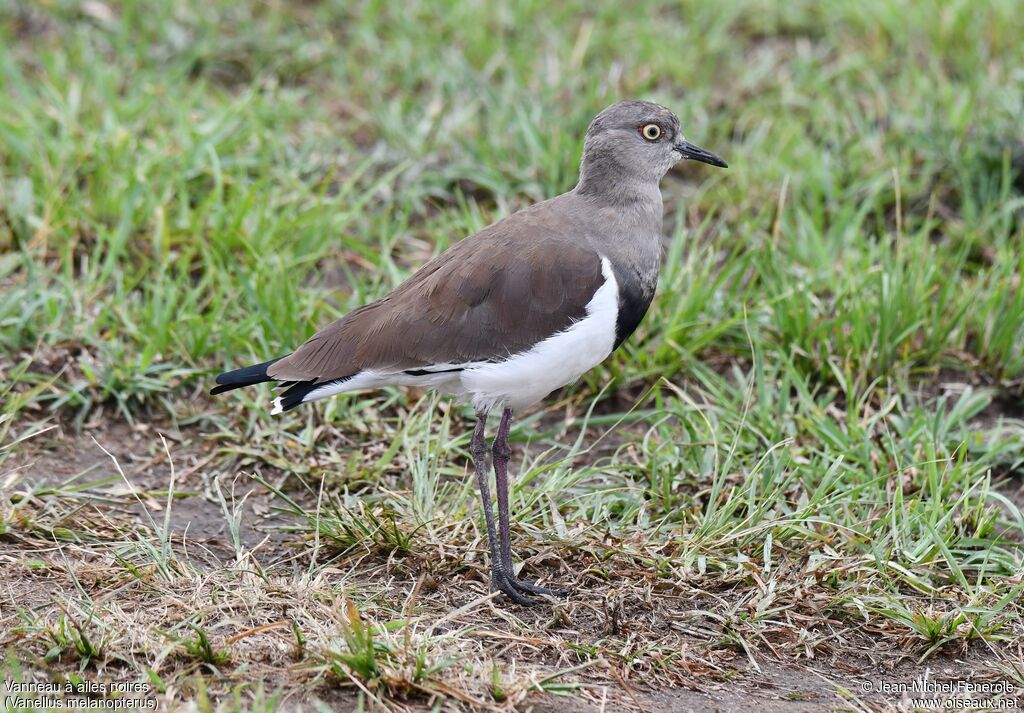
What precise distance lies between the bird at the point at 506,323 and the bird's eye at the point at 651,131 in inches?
6.8

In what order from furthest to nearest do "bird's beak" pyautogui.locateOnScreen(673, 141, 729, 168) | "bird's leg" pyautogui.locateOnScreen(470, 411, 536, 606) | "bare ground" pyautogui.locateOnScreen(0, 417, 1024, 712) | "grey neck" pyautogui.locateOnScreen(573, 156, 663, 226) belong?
"bird's beak" pyautogui.locateOnScreen(673, 141, 729, 168), "grey neck" pyautogui.locateOnScreen(573, 156, 663, 226), "bird's leg" pyautogui.locateOnScreen(470, 411, 536, 606), "bare ground" pyautogui.locateOnScreen(0, 417, 1024, 712)

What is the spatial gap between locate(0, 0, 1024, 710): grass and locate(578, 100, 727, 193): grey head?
33.2 inches

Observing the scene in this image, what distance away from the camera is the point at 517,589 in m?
4.12

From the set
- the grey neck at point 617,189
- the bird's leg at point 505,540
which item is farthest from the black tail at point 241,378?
the grey neck at point 617,189

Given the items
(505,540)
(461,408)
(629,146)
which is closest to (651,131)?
(629,146)

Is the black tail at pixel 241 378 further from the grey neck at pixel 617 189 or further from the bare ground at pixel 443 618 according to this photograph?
the grey neck at pixel 617 189

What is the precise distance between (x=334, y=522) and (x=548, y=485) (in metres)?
0.78

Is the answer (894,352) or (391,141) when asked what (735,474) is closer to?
(894,352)

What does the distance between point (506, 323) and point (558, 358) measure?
8.6 inches

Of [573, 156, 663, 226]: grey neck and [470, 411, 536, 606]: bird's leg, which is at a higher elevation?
[573, 156, 663, 226]: grey neck

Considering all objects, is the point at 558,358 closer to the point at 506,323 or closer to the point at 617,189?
the point at 506,323

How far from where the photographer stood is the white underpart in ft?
13.4

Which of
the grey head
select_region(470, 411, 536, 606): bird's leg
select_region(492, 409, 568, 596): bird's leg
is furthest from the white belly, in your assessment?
the grey head

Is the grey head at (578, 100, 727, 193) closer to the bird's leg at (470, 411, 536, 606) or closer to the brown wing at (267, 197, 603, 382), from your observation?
the brown wing at (267, 197, 603, 382)
